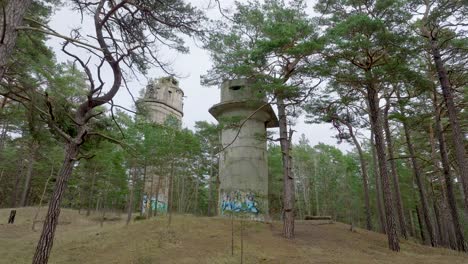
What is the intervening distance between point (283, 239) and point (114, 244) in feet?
20.1

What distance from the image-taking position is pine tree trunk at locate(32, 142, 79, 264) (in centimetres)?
551

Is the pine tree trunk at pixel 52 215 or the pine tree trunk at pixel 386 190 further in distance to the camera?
the pine tree trunk at pixel 386 190

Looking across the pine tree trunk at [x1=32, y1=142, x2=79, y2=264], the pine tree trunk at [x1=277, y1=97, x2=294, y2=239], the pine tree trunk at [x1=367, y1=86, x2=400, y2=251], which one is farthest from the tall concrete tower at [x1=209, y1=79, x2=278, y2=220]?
the pine tree trunk at [x1=32, y1=142, x2=79, y2=264]

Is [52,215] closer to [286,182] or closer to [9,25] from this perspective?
[9,25]

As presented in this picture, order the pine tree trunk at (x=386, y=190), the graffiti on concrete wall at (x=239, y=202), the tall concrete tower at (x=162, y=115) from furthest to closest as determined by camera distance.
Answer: the tall concrete tower at (x=162, y=115)
the graffiti on concrete wall at (x=239, y=202)
the pine tree trunk at (x=386, y=190)

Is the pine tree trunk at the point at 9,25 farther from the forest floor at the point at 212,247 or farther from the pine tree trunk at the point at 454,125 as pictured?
the pine tree trunk at the point at 454,125

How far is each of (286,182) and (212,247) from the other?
4104mm

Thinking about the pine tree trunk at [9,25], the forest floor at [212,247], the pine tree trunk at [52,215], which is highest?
the pine tree trunk at [9,25]

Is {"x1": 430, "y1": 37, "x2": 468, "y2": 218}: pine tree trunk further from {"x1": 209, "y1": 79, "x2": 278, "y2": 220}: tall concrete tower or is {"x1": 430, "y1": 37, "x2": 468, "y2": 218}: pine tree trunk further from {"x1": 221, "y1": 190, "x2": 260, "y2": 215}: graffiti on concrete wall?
{"x1": 221, "y1": 190, "x2": 260, "y2": 215}: graffiti on concrete wall

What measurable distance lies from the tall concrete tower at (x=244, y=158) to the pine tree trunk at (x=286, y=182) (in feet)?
4.60

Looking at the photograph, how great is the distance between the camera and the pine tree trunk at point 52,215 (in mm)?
5512

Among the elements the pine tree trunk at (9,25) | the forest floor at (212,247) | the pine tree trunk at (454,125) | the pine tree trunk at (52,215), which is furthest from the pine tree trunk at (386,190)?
the pine tree trunk at (9,25)

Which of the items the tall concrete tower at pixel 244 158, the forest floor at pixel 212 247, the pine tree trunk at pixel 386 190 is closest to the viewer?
the forest floor at pixel 212 247

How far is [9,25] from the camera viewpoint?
170 inches
